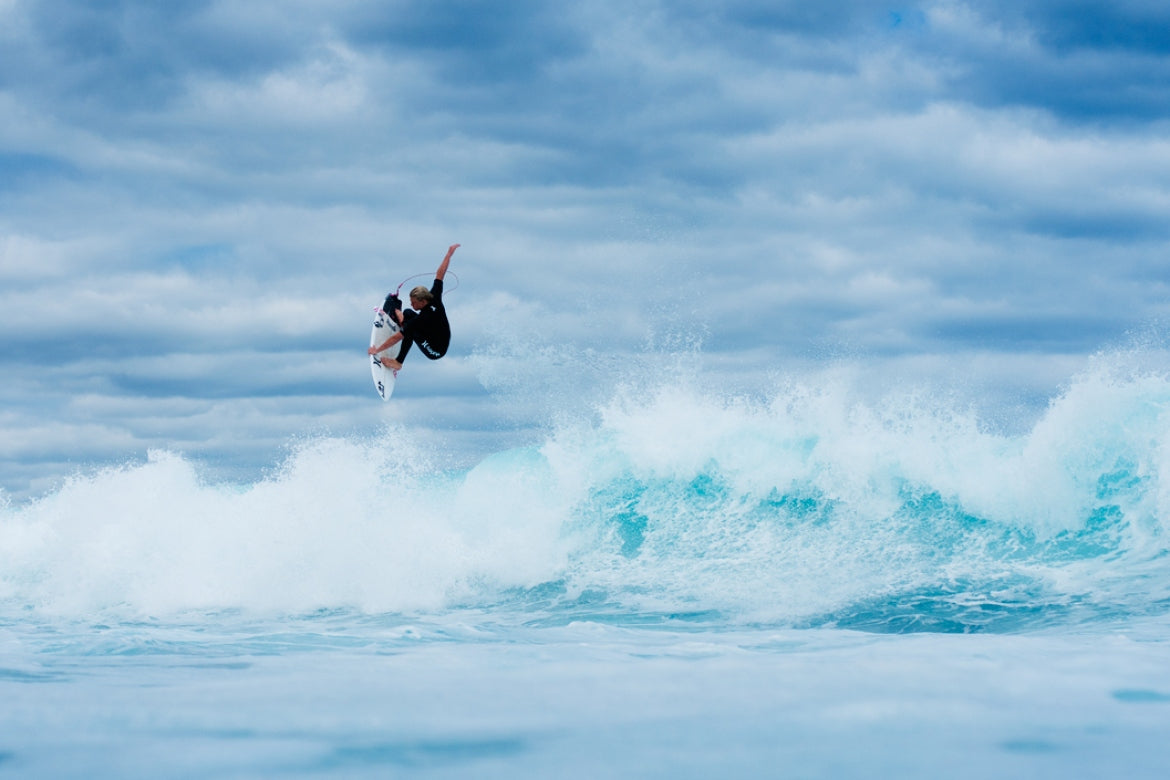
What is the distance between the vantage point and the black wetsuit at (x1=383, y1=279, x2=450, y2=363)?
10.2 meters

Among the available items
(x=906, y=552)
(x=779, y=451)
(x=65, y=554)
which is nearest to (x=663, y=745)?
(x=906, y=552)

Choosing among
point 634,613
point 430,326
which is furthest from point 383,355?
point 634,613

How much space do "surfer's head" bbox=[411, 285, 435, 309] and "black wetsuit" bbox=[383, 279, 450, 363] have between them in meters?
0.04

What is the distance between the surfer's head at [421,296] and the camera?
33.3ft

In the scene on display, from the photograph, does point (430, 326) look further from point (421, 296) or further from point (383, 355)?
point (383, 355)

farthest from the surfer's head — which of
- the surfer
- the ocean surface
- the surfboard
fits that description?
the ocean surface

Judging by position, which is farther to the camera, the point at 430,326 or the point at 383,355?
the point at 383,355

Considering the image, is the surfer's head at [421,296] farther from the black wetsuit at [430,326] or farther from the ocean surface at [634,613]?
the ocean surface at [634,613]

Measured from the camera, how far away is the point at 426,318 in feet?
33.9

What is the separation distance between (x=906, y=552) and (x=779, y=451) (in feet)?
8.97

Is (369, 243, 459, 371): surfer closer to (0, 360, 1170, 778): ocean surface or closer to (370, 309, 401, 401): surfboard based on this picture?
(370, 309, 401, 401): surfboard

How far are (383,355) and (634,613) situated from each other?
165 inches

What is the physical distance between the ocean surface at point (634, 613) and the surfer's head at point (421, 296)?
10.6 ft

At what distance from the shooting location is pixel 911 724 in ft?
14.2
